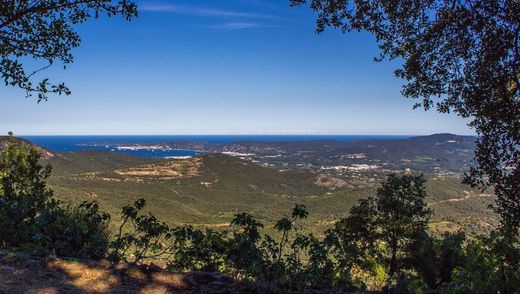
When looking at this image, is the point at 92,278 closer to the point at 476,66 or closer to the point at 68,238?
the point at 68,238

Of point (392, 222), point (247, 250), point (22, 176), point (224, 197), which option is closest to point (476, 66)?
point (247, 250)

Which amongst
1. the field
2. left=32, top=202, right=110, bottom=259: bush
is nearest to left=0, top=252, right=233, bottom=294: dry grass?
left=32, top=202, right=110, bottom=259: bush

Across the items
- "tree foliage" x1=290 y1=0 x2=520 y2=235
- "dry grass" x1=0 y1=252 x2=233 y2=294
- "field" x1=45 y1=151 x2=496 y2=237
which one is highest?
"tree foliage" x1=290 y1=0 x2=520 y2=235

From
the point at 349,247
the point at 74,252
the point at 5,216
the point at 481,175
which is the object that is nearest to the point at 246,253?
the point at 349,247

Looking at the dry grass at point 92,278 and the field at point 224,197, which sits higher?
the dry grass at point 92,278

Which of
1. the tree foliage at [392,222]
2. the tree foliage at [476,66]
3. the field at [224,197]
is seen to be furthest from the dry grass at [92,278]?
the field at [224,197]

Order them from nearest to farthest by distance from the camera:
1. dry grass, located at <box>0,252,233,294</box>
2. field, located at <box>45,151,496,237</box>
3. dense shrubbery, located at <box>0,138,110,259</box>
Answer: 1. dry grass, located at <box>0,252,233,294</box>
2. dense shrubbery, located at <box>0,138,110,259</box>
3. field, located at <box>45,151,496,237</box>

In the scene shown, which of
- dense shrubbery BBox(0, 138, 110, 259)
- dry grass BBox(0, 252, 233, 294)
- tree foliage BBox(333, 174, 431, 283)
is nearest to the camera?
dry grass BBox(0, 252, 233, 294)

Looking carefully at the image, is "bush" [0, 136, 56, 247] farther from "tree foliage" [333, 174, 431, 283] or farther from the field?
the field

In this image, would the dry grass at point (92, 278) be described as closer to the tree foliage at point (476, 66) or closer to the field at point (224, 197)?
the tree foliage at point (476, 66)

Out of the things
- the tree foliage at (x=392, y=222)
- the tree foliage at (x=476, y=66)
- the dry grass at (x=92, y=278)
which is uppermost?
the tree foliage at (x=476, y=66)

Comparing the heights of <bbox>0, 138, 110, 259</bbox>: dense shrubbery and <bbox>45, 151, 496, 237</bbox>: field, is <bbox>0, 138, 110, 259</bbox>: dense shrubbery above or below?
above

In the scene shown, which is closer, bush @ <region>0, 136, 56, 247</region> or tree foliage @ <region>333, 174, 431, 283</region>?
bush @ <region>0, 136, 56, 247</region>
